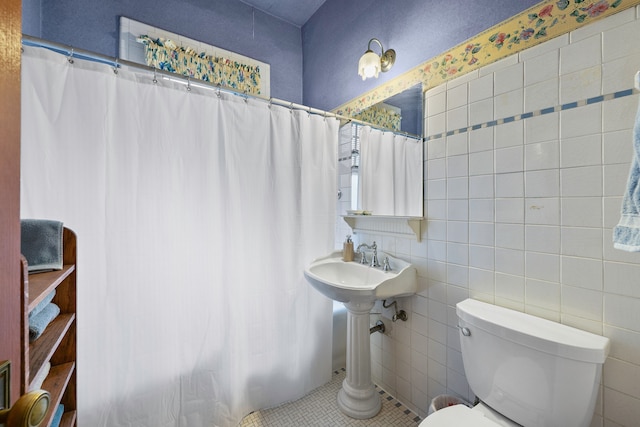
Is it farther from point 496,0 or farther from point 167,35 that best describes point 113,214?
point 496,0

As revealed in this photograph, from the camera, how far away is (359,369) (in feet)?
5.18

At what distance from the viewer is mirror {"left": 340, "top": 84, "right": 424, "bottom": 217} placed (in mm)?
1501

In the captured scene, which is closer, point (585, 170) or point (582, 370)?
point (582, 370)

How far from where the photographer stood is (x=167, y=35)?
6.07 ft

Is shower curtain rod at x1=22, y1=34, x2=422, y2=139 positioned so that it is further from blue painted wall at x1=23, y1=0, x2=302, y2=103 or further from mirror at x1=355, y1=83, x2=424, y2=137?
blue painted wall at x1=23, y1=0, x2=302, y2=103

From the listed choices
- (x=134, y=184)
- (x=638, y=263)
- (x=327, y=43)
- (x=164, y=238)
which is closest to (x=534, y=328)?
(x=638, y=263)

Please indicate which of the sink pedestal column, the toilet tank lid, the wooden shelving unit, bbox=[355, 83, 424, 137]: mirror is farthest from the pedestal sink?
the wooden shelving unit

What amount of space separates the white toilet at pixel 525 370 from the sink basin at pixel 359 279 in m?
0.33

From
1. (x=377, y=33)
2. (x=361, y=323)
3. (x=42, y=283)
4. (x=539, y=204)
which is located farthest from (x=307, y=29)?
(x=42, y=283)

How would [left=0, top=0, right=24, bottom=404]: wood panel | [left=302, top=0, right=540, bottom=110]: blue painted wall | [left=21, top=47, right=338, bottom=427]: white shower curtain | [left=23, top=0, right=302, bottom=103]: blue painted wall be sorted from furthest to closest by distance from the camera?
[left=23, top=0, right=302, bottom=103]: blue painted wall, [left=302, top=0, right=540, bottom=110]: blue painted wall, [left=21, top=47, right=338, bottom=427]: white shower curtain, [left=0, top=0, right=24, bottom=404]: wood panel

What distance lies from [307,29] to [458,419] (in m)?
2.82

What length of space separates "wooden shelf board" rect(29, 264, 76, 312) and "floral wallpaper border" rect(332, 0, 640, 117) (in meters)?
1.69

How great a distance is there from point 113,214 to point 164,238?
219mm

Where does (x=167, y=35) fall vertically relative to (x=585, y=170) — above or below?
above
